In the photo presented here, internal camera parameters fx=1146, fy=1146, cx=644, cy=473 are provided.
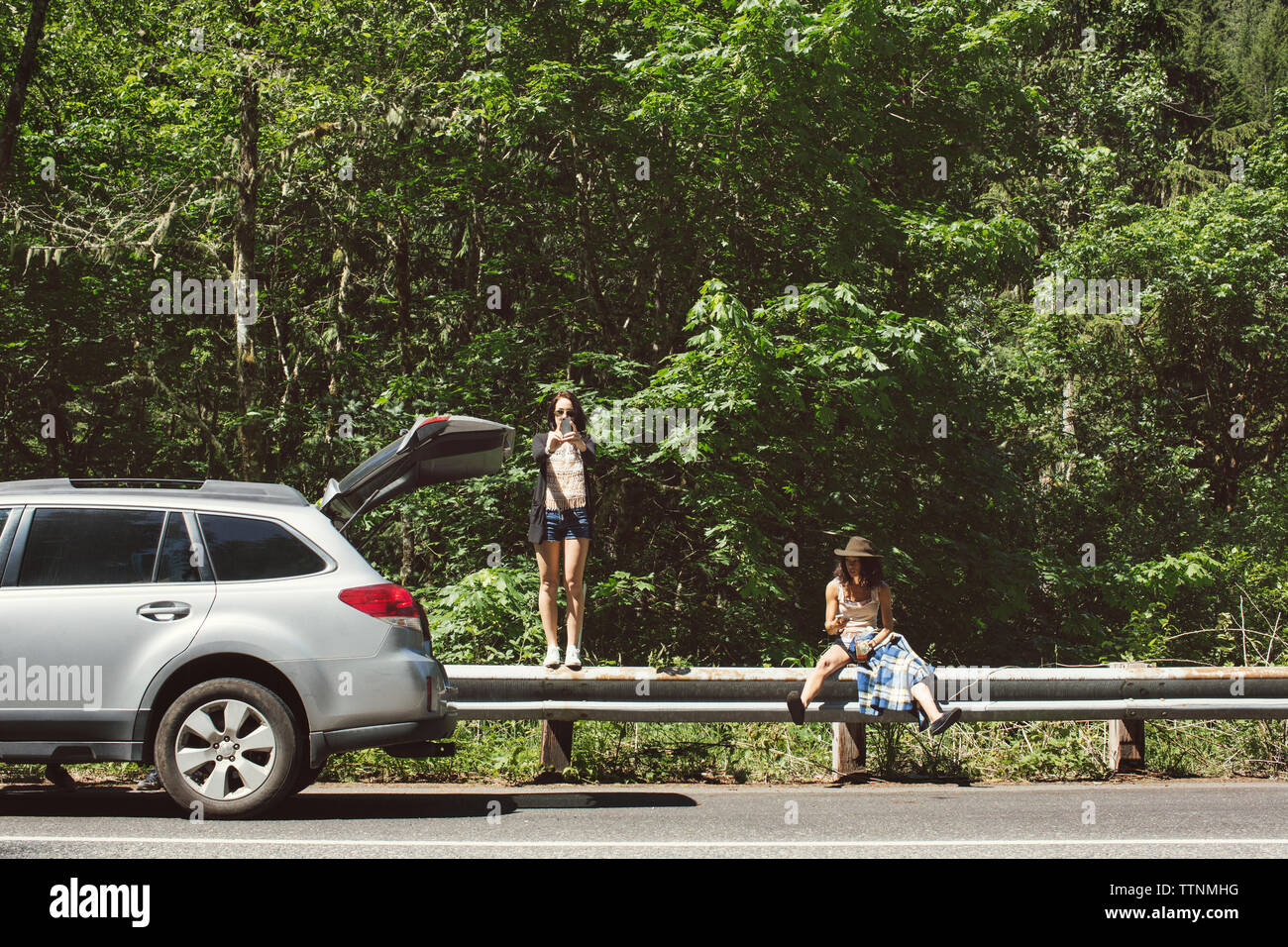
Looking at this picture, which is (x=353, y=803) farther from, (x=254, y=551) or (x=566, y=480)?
(x=566, y=480)

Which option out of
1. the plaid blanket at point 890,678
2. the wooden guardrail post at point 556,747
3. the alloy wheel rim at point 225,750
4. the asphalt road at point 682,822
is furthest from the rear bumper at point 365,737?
the plaid blanket at point 890,678

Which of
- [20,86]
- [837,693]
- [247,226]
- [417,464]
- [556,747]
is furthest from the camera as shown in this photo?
[20,86]

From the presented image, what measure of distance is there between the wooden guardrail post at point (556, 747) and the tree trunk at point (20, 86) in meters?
14.8

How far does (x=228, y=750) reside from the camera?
5.84 metres

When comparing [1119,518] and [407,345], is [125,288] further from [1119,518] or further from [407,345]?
[1119,518]

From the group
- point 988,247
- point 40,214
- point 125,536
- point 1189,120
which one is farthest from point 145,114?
point 1189,120

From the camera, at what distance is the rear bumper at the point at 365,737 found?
586 cm

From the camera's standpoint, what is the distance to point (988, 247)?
1377 centimetres

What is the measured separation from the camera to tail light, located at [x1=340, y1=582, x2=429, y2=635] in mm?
6004

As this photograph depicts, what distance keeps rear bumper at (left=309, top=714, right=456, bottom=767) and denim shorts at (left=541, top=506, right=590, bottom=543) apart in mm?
2329

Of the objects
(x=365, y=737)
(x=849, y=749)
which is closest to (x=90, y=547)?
(x=365, y=737)

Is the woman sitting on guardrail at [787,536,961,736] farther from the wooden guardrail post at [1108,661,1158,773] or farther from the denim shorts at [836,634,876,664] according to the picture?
the wooden guardrail post at [1108,661,1158,773]

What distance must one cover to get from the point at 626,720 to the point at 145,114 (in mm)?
17779

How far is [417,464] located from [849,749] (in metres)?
3.50
